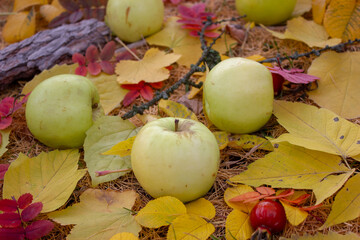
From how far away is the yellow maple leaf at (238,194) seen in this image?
1.10 m

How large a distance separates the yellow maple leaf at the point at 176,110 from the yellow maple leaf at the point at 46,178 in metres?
0.40

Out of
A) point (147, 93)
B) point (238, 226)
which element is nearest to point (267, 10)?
point (147, 93)

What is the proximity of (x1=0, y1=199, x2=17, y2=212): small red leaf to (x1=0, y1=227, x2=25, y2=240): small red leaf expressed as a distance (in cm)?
6

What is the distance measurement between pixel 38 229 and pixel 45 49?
3.53ft

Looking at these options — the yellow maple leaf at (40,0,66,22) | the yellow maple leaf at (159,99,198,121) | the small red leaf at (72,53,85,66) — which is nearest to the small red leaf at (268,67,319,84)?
the yellow maple leaf at (159,99,198,121)

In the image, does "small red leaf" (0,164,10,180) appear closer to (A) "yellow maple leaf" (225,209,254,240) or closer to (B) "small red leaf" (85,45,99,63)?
(B) "small red leaf" (85,45,99,63)

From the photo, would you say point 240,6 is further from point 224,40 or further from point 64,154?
point 64,154

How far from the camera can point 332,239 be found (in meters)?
0.96

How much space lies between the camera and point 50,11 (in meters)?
2.22

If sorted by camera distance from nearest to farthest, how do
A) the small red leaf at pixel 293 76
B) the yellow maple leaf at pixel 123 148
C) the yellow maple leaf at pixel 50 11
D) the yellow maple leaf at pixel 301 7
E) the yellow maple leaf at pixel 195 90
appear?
the yellow maple leaf at pixel 123 148
the small red leaf at pixel 293 76
the yellow maple leaf at pixel 195 90
the yellow maple leaf at pixel 301 7
the yellow maple leaf at pixel 50 11

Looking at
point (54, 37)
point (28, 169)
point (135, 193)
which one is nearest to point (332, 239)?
point (135, 193)

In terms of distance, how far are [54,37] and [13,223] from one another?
115 centimetres

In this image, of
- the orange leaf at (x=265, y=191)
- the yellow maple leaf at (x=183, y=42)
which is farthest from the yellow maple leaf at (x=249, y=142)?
the yellow maple leaf at (x=183, y=42)

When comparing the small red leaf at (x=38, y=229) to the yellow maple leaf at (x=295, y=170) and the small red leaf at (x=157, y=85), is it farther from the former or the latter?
the small red leaf at (x=157, y=85)
